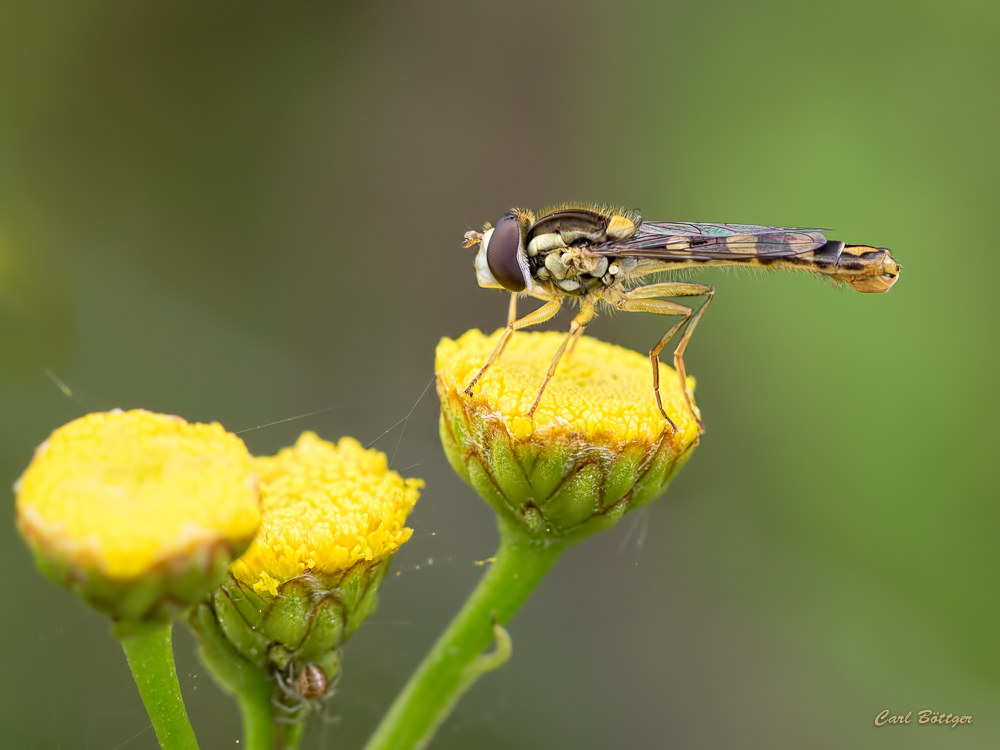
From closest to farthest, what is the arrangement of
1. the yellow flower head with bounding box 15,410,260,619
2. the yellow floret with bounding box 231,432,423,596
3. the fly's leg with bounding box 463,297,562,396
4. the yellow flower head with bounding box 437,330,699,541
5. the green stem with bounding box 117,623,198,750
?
the yellow flower head with bounding box 15,410,260,619 → the green stem with bounding box 117,623,198,750 → the yellow floret with bounding box 231,432,423,596 → the yellow flower head with bounding box 437,330,699,541 → the fly's leg with bounding box 463,297,562,396

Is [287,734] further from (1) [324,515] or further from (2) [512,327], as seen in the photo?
(2) [512,327]

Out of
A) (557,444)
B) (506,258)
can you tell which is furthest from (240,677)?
(506,258)

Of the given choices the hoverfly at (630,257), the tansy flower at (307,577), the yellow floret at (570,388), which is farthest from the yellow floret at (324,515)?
the hoverfly at (630,257)

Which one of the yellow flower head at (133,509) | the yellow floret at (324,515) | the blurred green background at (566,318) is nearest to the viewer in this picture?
the yellow flower head at (133,509)

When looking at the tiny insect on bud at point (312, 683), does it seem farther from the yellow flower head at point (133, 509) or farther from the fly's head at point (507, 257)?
the fly's head at point (507, 257)

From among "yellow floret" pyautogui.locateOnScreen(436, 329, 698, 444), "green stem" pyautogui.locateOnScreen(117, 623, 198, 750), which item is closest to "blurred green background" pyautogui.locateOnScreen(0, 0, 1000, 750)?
"yellow floret" pyautogui.locateOnScreen(436, 329, 698, 444)

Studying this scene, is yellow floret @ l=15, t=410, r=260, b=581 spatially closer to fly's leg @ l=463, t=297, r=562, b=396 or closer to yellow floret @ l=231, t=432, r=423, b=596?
yellow floret @ l=231, t=432, r=423, b=596

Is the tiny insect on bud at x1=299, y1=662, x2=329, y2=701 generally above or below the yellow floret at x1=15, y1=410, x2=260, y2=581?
below
